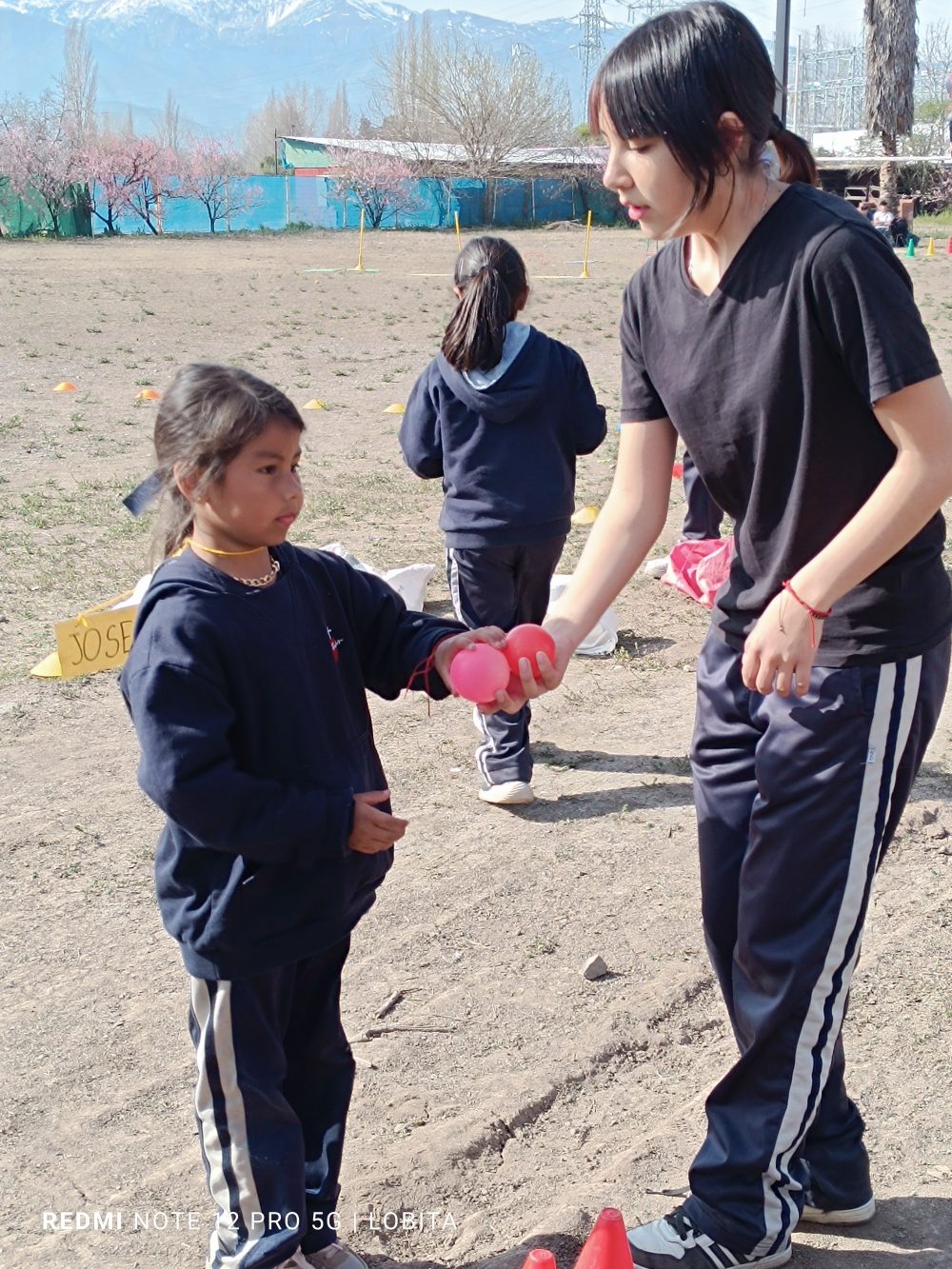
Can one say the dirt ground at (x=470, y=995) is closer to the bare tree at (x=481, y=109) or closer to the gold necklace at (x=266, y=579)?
the gold necklace at (x=266, y=579)

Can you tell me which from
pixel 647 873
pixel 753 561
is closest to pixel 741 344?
pixel 753 561

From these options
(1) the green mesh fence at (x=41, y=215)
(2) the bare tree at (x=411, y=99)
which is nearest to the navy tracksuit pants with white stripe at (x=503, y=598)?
(1) the green mesh fence at (x=41, y=215)

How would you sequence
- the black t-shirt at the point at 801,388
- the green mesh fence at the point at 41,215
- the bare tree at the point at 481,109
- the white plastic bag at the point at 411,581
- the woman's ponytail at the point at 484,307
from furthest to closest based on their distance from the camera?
the bare tree at the point at 481,109 → the green mesh fence at the point at 41,215 → the white plastic bag at the point at 411,581 → the woman's ponytail at the point at 484,307 → the black t-shirt at the point at 801,388

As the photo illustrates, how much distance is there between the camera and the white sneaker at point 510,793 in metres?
4.67

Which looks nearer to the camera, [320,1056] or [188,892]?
[188,892]

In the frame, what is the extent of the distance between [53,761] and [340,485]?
439 centimetres

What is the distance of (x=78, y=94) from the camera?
82.3 m

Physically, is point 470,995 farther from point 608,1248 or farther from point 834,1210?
point 608,1248

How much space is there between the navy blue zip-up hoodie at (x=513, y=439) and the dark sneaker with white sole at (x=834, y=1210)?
2.51 meters

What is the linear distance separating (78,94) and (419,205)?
34.0 meters

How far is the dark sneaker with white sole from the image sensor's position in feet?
8.79

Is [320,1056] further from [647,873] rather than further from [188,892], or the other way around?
[647,873]

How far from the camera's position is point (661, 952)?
12.2 ft

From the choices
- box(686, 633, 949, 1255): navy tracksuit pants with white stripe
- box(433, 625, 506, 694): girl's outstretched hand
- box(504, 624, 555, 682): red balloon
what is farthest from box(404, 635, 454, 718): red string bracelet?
box(686, 633, 949, 1255): navy tracksuit pants with white stripe
